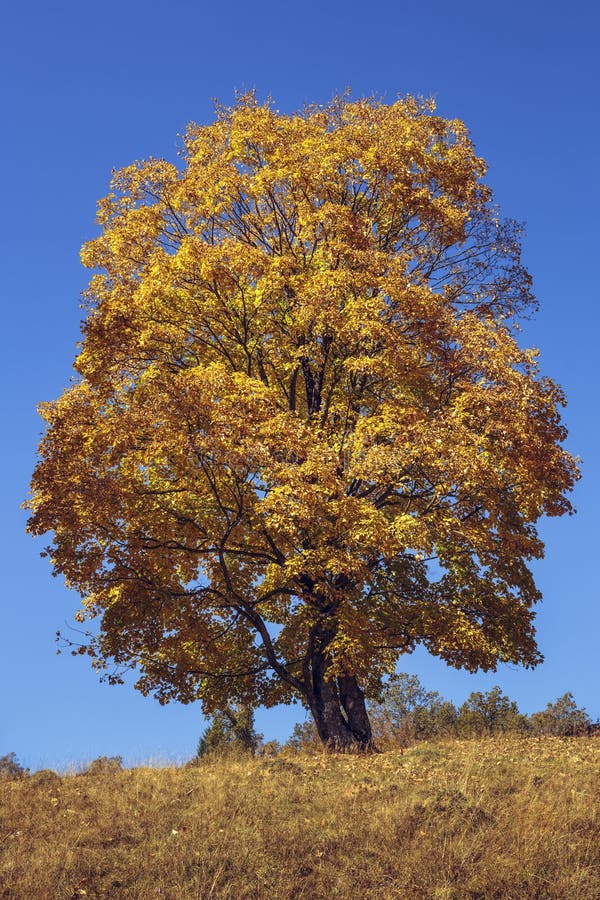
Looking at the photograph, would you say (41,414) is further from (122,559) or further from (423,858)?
(423,858)

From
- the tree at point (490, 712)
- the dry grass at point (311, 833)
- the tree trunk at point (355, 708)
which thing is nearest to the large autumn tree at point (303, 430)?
the tree trunk at point (355, 708)

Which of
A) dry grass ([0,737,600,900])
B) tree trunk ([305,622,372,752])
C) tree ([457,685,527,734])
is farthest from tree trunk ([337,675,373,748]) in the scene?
tree ([457,685,527,734])

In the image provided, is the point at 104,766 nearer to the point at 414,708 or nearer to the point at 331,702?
the point at 331,702

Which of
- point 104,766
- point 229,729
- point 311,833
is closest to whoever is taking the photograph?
point 311,833

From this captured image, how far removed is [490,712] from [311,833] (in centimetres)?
3103

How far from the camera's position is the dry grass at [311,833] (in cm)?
1336

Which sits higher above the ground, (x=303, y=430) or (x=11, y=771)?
(x=303, y=430)

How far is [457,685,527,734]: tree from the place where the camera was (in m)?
40.6

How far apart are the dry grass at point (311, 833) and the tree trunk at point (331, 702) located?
463 cm

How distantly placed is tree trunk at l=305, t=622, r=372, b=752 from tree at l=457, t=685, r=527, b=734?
16.8m

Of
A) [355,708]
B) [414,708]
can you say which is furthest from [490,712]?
[355,708]

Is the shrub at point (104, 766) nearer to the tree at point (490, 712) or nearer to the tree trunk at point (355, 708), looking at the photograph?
the tree trunk at point (355, 708)

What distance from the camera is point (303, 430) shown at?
2172cm

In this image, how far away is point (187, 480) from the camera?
23.3 meters
